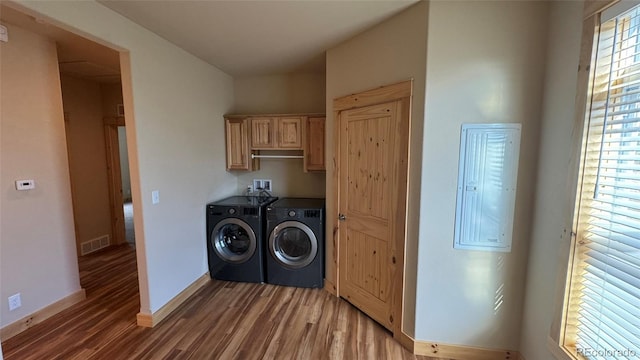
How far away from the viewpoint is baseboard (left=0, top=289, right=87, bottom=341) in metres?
2.16

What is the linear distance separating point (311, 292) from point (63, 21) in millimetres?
2987

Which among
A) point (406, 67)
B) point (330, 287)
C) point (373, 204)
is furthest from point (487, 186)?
point (330, 287)

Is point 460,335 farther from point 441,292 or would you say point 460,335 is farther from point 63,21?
point 63,21

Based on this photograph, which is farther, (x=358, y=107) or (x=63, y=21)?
(x=358, y=107)

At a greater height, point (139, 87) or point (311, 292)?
point (139, 87)

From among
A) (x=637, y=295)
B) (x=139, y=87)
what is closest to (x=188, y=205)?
(x=139, y=87)

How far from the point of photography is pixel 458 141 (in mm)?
1819

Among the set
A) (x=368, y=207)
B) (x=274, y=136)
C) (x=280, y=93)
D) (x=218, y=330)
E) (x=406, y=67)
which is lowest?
(x=218, y=330)

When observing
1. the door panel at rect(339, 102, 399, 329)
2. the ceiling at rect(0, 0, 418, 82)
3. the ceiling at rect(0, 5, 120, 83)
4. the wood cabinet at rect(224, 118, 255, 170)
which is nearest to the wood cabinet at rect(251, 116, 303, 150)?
the wood cabinet at rect(224, 118, 255, 170)

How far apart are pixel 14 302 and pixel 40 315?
271mm

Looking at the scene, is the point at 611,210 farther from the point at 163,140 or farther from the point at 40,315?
the point at 40,315

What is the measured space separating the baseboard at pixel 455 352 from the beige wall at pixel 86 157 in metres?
4.57

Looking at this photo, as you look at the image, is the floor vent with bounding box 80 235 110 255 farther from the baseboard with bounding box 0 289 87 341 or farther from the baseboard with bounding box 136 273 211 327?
the baseboard with bounding box 136 273 211 327

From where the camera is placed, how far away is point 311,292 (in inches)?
117
